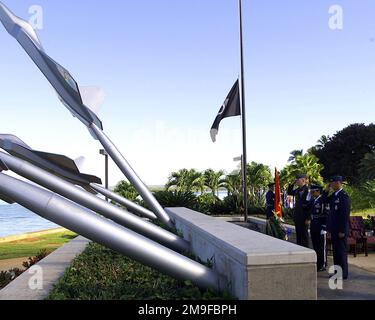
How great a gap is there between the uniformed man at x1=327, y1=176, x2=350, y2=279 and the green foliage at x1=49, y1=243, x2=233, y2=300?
8.61ft

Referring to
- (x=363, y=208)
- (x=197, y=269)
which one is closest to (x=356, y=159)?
(x=363, y=208)

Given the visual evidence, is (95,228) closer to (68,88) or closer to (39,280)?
(39,280)

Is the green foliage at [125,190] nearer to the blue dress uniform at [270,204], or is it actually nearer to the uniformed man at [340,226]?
the blue dress uniform at [270,204]

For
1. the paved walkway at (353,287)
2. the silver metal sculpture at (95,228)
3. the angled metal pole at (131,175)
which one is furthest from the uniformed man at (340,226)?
the angled metal pole at (131,175)

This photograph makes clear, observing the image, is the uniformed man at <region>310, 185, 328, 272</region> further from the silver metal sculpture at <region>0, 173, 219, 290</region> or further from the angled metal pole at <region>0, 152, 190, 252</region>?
the silver metal sculpture at <region>0, 173, 219, 290</region>

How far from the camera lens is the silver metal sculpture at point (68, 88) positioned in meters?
8.68

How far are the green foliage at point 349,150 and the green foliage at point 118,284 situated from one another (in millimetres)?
46251

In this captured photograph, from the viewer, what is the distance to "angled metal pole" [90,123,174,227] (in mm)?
9672

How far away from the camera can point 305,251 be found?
12.2ft

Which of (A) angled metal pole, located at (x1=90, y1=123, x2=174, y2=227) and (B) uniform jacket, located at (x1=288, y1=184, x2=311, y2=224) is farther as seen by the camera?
(A) angled metal pole, located at (x1=90, y1=123, x2=174, y2=227)

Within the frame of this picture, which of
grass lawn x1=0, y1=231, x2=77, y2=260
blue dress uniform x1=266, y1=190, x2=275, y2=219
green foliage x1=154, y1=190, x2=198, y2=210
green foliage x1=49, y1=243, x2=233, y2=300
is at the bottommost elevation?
grass lawn x1=0, y1=231, x2=77, y2=260

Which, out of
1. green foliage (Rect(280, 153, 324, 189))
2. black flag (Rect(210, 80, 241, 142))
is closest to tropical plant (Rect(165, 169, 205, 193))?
green foliage (Rect(280, 153, 324, 189))

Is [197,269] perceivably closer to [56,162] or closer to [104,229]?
[104,229]
